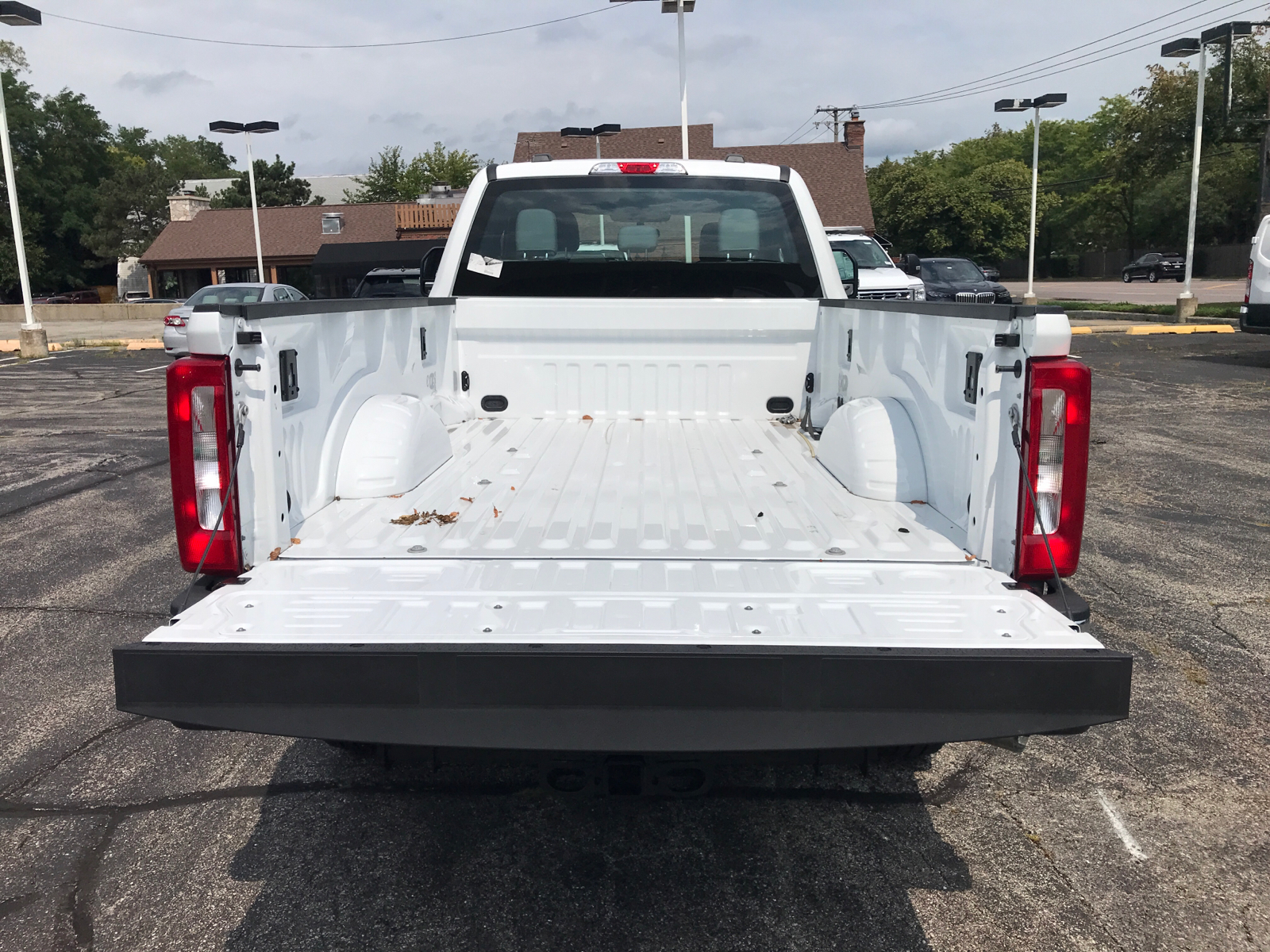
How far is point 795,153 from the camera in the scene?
4984cm

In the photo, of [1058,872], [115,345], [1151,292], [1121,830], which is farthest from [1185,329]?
[115,345]

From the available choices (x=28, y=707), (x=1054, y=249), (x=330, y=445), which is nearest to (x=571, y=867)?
(x=330, y=445)

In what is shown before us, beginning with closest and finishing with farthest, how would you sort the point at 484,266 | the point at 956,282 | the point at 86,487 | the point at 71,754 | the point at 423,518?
the point at 423,518, the point at 71,754, the point at 484,266, the point at 86,487, the point at 956,282

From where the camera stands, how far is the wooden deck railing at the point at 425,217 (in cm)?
4731

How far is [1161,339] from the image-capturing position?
69.0ft

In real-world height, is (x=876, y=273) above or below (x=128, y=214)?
below

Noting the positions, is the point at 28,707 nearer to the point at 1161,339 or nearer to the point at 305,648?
the point at 305,648

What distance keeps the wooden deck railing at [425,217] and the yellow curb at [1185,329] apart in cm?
3143

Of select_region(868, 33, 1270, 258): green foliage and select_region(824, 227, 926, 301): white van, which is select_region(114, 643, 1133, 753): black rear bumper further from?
select_region(868, 33, 1270, 258): green foliage

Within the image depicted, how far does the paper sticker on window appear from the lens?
5082 millimetres

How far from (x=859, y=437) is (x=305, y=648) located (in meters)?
2.08

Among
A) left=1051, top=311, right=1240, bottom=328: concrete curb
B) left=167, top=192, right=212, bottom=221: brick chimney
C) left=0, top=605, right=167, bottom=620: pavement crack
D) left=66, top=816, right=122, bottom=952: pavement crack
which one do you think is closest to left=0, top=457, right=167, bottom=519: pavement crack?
left=0, top=605, right=167, bottom=620: pavement crack

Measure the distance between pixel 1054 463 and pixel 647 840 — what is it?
5.66 ft

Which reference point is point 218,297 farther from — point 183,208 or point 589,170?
point 183,208
